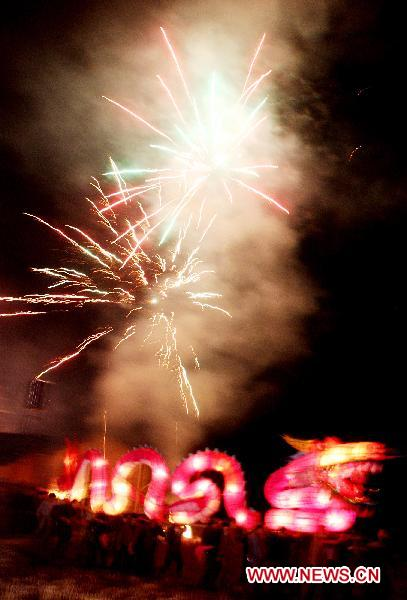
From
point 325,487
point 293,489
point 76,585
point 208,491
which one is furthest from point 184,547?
point 325,487

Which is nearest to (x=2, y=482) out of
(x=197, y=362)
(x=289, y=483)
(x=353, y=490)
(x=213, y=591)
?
(x=197, y=362)

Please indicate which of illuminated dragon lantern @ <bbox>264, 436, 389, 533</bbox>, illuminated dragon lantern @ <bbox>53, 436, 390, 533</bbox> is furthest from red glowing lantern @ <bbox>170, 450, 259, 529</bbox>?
illuminated dragon lantern @ <bbox>264, 436, 389, 533</bbox>

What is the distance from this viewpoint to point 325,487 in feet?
25.7

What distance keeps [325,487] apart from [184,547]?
8.72ft

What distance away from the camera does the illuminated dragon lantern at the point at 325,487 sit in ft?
24.9

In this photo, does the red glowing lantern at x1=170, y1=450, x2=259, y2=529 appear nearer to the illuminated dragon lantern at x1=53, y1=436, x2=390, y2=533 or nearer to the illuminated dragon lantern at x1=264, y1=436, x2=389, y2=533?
the illuminated dragon lantern at x1=53, y1=436, x2=390, y2=533

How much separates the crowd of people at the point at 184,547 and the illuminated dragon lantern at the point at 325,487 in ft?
0.73

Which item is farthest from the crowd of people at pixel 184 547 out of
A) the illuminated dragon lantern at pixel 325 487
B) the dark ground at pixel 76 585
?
the dark ground at pixel 76 585

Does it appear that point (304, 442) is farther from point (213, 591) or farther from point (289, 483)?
point (213, 591)

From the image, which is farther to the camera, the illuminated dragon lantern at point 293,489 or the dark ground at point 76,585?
the illuminated dragon lantern at point 293,489

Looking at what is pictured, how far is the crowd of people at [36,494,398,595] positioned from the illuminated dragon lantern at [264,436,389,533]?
0.22m

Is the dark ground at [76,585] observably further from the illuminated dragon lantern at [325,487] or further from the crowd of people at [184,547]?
the illuminated dragon lantern at [325,487]

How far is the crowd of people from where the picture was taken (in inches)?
286

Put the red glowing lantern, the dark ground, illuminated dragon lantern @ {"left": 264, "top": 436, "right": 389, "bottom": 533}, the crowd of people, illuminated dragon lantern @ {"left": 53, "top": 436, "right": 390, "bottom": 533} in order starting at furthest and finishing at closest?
the red glowing lantern, illuminated dragon lantern @ {"left": 53, "top": 436, "right": 390, "bottom": 533}, illuminated dragon lantern @ {"left": 264, "top": 436, "right": 389, "bottom": 533}, the crowd of people, the dark ground
